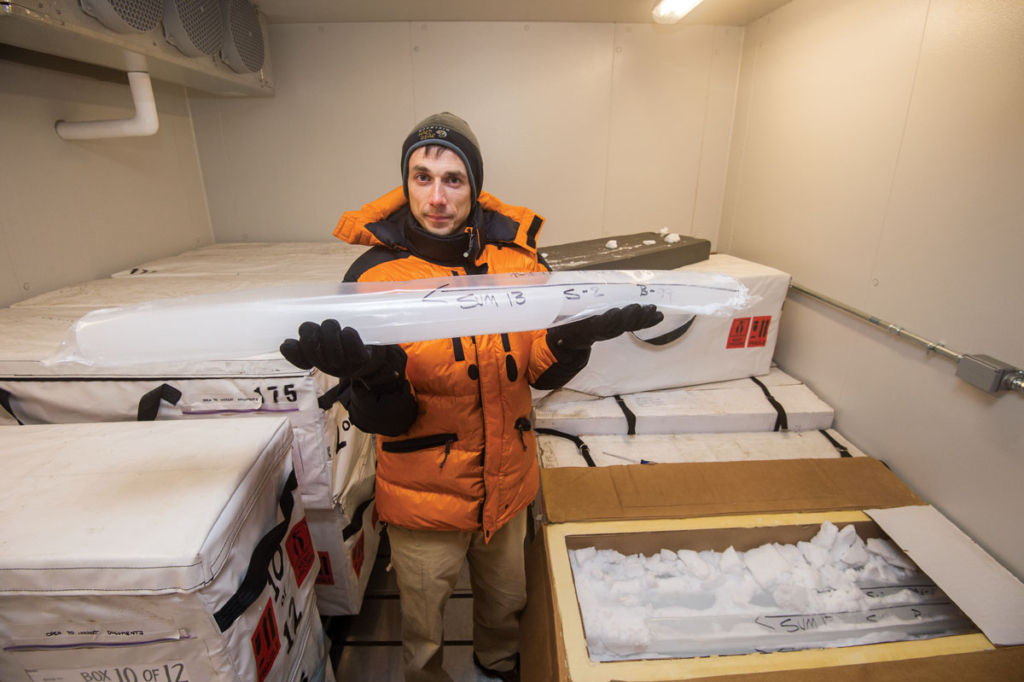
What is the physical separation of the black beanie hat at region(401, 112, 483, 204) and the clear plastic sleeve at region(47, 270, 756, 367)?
29 centimetres

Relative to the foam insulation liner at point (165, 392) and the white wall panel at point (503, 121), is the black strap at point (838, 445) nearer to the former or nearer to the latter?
the white wall panel at point (503, 121)

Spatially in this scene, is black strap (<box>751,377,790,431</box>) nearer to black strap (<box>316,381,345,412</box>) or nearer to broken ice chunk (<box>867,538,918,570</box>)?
broken ice chunk (<box>867,538,918,570</box>)

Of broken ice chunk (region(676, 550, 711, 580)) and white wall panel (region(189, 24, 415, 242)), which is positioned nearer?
broken ice chunk (region(676, 550, 711, 580))

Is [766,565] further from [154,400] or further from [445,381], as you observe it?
[154,400]

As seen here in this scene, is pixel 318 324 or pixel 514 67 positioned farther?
pixel 514 67

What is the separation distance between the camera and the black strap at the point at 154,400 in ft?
3.23

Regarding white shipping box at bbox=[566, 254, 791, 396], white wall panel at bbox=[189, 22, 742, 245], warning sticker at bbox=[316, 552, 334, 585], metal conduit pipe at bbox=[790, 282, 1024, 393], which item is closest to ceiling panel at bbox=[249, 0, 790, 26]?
white wall panel at bbox=[189, 22, 742, 245]

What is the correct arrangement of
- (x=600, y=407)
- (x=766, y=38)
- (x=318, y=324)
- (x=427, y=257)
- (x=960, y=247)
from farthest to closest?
(x=766, y=38), (x=600, y=407), (x=960, y=247), (x=427, y=257), (x=318, y=324)

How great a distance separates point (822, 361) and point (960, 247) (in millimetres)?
591

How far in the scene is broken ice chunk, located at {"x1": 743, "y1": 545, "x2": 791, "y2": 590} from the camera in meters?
1.08

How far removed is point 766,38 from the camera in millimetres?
1864

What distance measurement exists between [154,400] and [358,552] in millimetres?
725

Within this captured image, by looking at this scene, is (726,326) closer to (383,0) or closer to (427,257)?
(427,257)

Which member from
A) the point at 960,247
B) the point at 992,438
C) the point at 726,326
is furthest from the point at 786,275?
the point at 992,438
